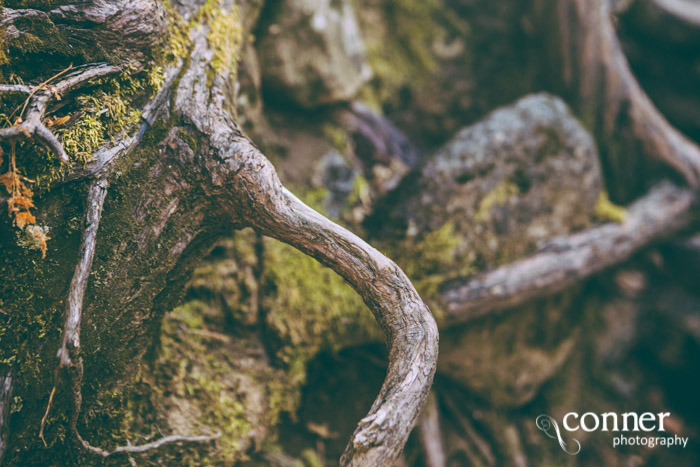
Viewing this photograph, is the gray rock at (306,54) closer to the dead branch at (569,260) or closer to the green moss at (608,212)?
the dead branch at (569,260)

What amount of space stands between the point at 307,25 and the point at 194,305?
7.52 ft

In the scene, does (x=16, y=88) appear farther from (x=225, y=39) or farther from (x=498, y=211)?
(x=498, y=211)

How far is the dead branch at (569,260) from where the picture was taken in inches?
122

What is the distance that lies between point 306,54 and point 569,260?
2580 mm

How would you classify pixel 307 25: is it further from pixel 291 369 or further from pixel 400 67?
pixel 291 369

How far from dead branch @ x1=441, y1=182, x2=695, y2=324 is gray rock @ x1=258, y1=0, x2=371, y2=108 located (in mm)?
1880

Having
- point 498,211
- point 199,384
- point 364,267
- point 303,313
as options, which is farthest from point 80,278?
point 498,211

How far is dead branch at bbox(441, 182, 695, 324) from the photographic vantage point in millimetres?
3101

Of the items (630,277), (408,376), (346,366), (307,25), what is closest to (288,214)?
(408,376)

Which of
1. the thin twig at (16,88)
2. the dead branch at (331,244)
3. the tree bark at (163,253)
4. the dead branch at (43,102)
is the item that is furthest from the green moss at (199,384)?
the thin twig at (16,88)

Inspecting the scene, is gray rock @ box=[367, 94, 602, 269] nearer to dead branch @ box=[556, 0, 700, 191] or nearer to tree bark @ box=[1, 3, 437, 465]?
dead branch @ box=[556, 0, 700, 191]

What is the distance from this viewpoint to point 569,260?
10.8ft

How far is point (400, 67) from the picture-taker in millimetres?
4418

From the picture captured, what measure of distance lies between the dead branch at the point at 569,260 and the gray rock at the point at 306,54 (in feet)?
6.17
